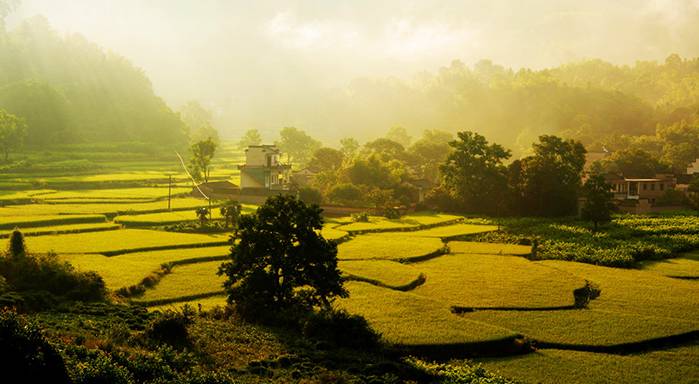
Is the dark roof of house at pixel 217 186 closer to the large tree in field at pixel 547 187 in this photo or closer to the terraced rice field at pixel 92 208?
the terraced rice field at pixel 92 208

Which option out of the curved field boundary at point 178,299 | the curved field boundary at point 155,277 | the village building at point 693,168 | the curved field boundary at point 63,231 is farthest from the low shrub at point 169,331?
the village building at point 693,168

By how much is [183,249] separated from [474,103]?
114140 mm

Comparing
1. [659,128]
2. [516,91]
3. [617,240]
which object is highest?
[516,91]

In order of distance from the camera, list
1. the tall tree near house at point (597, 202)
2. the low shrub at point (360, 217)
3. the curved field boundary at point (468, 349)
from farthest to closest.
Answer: the low shrub at point (360, 217), the tall tree near house at point (597, 202), the curved field boundary at point (468, 349)

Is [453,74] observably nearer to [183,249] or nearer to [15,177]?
[15,177]

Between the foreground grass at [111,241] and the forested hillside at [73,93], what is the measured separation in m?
56.3

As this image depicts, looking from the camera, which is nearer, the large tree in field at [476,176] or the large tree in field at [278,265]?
the large tree in field at [278,265]

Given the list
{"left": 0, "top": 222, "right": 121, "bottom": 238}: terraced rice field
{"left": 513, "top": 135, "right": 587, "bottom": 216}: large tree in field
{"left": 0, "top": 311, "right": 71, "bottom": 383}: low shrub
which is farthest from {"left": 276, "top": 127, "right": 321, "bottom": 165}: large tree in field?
{"left": 0, "top": 311, "right": 71, "bottom": 383}: low shrub

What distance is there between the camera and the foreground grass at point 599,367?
19578 mm

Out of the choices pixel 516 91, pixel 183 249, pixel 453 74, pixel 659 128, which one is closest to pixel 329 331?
pixel 183 249

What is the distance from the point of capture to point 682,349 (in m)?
22.5

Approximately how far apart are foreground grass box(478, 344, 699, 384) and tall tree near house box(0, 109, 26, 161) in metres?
71.9

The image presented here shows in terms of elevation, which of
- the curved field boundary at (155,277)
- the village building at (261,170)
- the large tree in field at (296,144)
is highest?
the large tree in field at (296,144)

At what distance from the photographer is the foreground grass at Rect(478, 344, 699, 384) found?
1958cm
